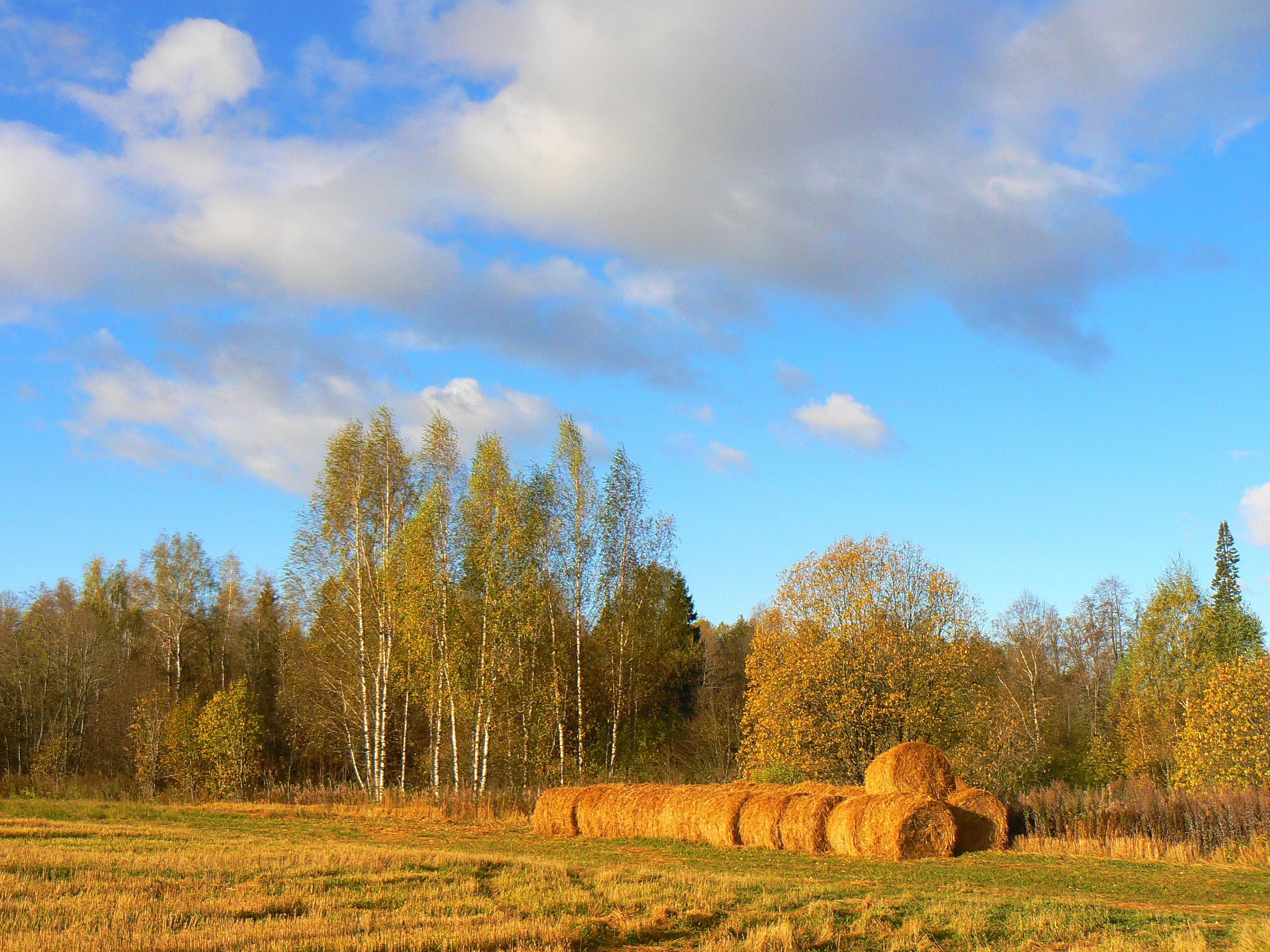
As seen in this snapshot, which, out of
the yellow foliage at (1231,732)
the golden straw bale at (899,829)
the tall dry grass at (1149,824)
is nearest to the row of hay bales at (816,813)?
the golden straw bale at (899,829)

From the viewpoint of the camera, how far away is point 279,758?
57.2 meters

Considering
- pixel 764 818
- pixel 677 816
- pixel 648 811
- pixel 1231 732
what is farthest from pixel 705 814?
pixel 1231 732

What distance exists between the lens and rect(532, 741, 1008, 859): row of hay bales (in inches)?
810

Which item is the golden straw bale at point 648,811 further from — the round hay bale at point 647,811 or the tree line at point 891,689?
the tree line at point 891,689

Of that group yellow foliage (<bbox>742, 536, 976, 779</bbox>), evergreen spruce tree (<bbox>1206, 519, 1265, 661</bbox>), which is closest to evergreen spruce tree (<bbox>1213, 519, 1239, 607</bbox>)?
evergreen spruce tree (<bbox>1206, 519, 1265, 661</bbox>)

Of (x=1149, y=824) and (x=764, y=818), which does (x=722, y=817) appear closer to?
(x=764, y=818)

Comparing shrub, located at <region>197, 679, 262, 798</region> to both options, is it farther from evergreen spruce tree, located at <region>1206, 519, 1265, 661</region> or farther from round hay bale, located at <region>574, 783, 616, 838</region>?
evergreen spruce tree, located at <region>1206, 519, 1265, 661</region>

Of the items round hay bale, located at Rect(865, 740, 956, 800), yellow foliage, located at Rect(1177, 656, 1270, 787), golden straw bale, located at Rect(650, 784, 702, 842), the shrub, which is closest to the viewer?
round hay bale, located at Rect(865, 740, 956, 800)

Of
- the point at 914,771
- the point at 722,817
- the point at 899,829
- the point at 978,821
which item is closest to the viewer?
the point at 899,829

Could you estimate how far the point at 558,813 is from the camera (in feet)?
86.8

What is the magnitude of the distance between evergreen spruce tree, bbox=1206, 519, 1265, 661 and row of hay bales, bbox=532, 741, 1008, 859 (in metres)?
27.7

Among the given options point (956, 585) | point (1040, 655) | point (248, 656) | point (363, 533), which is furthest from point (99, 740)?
point (1040, 655)

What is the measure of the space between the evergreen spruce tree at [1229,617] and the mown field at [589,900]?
105 feet

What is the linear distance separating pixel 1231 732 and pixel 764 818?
64.7ft
